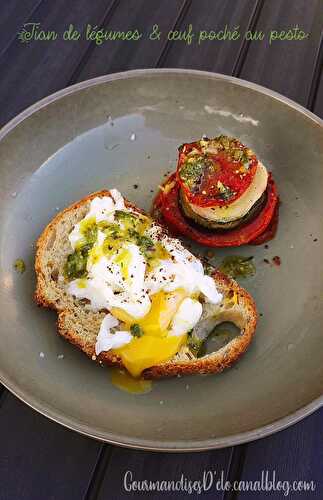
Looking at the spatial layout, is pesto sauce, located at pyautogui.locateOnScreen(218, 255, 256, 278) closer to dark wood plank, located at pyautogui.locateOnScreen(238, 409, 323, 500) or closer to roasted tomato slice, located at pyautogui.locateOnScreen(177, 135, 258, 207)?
roasted tomato slice, located at pyautogui.locateOnScreen(177, 135, 258, 207)

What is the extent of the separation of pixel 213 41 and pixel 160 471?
2394 millimetres

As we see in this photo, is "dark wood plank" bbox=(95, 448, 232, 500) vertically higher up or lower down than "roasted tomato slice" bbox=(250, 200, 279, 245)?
lower down

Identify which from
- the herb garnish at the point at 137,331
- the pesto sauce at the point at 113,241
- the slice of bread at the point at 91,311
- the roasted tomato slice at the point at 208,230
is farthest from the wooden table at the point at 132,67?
the roasted tomato slice at the point at 208,230

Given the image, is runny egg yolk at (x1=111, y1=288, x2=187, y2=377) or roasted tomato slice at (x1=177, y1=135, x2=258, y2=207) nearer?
runny egg yolk at (x1=111, y1=288, x2=187, y2=377)

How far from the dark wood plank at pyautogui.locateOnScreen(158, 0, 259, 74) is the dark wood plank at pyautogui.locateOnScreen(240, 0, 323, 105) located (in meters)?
0.09

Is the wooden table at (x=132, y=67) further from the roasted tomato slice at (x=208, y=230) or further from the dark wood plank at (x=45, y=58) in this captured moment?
the roasted tomato slice at (x=208, y=230)

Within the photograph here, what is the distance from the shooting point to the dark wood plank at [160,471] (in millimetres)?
2264

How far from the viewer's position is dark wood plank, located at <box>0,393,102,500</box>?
2268 millimetres

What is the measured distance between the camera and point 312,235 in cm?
275

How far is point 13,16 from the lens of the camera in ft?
12.2

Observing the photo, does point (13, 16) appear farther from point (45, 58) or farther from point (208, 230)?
point (208, 230)

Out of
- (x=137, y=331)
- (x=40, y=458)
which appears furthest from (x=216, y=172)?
(x=40, y=458)

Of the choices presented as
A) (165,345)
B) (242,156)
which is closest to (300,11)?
(242,156)

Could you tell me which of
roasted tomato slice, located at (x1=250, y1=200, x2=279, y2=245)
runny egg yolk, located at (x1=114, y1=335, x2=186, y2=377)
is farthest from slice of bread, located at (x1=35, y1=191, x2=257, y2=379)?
roasted tomato slice, located at (x1=250, y1=200, x2=279, y2=245)
